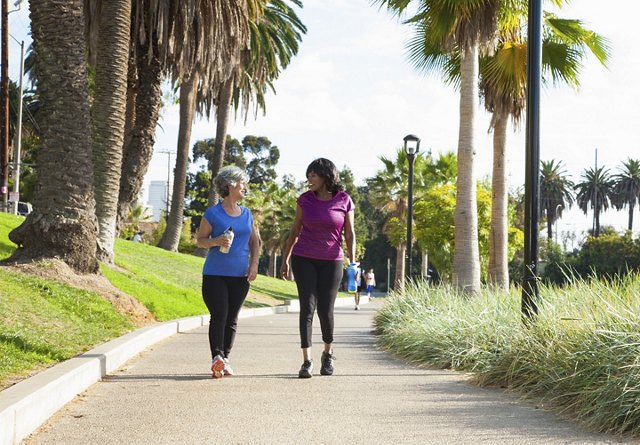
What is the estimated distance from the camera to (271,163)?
90438 mm

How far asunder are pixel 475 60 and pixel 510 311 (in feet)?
27.2

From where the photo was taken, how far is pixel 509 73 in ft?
65.4

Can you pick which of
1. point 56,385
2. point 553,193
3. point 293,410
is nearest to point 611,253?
point 553,193

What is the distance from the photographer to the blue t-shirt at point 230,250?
841 cm

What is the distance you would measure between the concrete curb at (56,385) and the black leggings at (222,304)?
1084 millimetres

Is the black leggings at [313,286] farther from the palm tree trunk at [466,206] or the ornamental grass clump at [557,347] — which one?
the palm tree trunk at [466,206]

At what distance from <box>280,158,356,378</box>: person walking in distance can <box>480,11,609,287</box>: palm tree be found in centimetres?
1112

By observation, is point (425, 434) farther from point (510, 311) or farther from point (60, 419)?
point (510, 311)

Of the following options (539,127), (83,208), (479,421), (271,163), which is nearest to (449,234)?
(83,208)

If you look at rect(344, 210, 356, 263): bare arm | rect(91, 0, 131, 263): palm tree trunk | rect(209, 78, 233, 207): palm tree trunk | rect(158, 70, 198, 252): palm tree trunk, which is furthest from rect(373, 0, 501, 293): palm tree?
rect(209, 78, 233, 207): palm tree trunk

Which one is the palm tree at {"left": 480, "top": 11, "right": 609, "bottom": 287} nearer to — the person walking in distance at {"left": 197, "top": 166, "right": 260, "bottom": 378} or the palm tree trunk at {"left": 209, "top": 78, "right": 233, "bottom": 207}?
the person walking in distance at {"left": 197, "top": 166, "right": 260, "bottom": 378}

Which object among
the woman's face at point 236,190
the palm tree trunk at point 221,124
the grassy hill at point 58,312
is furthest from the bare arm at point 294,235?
the palm tree trunk at point 221,124

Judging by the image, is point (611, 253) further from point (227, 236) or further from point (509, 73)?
point (227, 236)

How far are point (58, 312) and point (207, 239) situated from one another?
3.20m
